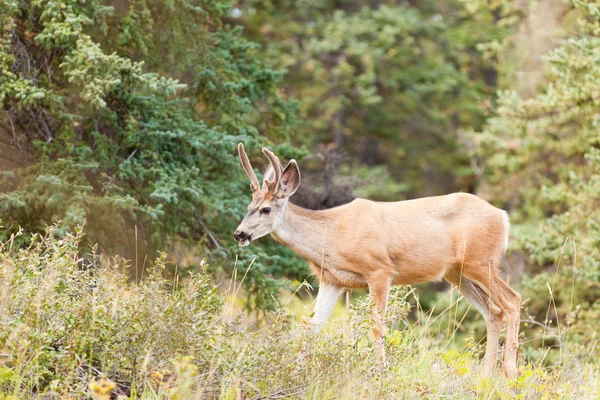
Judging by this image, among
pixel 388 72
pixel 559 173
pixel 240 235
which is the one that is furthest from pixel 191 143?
pixel 388 72

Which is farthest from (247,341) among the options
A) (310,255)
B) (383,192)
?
(383,192)

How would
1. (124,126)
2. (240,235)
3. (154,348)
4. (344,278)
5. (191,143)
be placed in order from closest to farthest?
(154,348), (240,235), (344,278), (191,143), (124,126)

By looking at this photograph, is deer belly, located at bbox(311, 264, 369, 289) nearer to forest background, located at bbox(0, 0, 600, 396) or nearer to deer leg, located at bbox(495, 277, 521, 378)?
forest background, located at bbox(0, 0, 600, 396)

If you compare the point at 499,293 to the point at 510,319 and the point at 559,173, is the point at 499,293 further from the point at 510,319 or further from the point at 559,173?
the point at 559,173

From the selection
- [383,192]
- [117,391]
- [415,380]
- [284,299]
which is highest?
[117,391]

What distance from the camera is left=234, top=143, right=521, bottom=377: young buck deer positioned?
7.86 metres

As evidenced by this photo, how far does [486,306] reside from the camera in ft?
27.5

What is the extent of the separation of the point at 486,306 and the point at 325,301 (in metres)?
1.71

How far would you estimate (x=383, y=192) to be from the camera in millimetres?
20438

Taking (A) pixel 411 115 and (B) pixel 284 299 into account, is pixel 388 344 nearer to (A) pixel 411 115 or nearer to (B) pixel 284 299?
(B) pixel 284 299

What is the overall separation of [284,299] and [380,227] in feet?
12.0

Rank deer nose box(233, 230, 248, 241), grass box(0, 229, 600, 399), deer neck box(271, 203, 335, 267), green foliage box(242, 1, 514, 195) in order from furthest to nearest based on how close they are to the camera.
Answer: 1. green foliage box(242, 1, 514, 195)
2. deer neck box(271, 203, 335, 267)
3. deer nose box(233, 230, 248, 241)
4. grass box(0, 229, 600, 399)

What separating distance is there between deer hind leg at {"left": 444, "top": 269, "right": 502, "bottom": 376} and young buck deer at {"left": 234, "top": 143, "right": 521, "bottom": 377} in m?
0.01

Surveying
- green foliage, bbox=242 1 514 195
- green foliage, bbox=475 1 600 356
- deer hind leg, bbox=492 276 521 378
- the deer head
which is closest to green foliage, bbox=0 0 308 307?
the deer head
